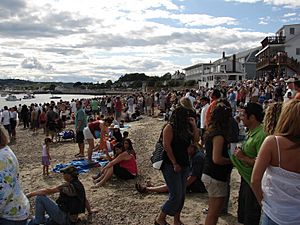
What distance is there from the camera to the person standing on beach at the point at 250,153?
11.8 feet

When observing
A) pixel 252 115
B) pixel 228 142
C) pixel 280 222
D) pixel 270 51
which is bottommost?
pixel 280 222

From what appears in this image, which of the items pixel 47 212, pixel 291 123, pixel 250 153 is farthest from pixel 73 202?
pixel 291 123

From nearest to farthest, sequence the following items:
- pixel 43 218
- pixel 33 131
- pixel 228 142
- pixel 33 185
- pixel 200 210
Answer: pixel 228 142, pixel 43 218, pixel 200 210, pixel 33 185, pixel 33 131

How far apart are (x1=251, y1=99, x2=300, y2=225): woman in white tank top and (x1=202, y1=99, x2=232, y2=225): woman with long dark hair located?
140 centimetres

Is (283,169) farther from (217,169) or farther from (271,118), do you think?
(217,169)

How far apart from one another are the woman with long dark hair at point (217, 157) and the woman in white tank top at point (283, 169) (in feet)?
4.58

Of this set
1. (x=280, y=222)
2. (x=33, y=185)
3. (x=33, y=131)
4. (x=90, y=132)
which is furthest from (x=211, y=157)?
(x=33, y=131)

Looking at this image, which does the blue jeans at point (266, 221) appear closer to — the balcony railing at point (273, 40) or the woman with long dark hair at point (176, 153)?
the woman with long dark hair at point (176, 153)

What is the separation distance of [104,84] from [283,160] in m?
155

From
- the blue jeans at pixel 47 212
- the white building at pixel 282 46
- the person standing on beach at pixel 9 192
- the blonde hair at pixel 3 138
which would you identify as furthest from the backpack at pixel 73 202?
the white building at pixel 282 46

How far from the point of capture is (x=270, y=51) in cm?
4391

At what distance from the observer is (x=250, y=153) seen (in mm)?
3598

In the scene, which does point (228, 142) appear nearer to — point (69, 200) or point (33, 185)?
point (69, 200)

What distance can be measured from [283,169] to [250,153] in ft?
3.41
